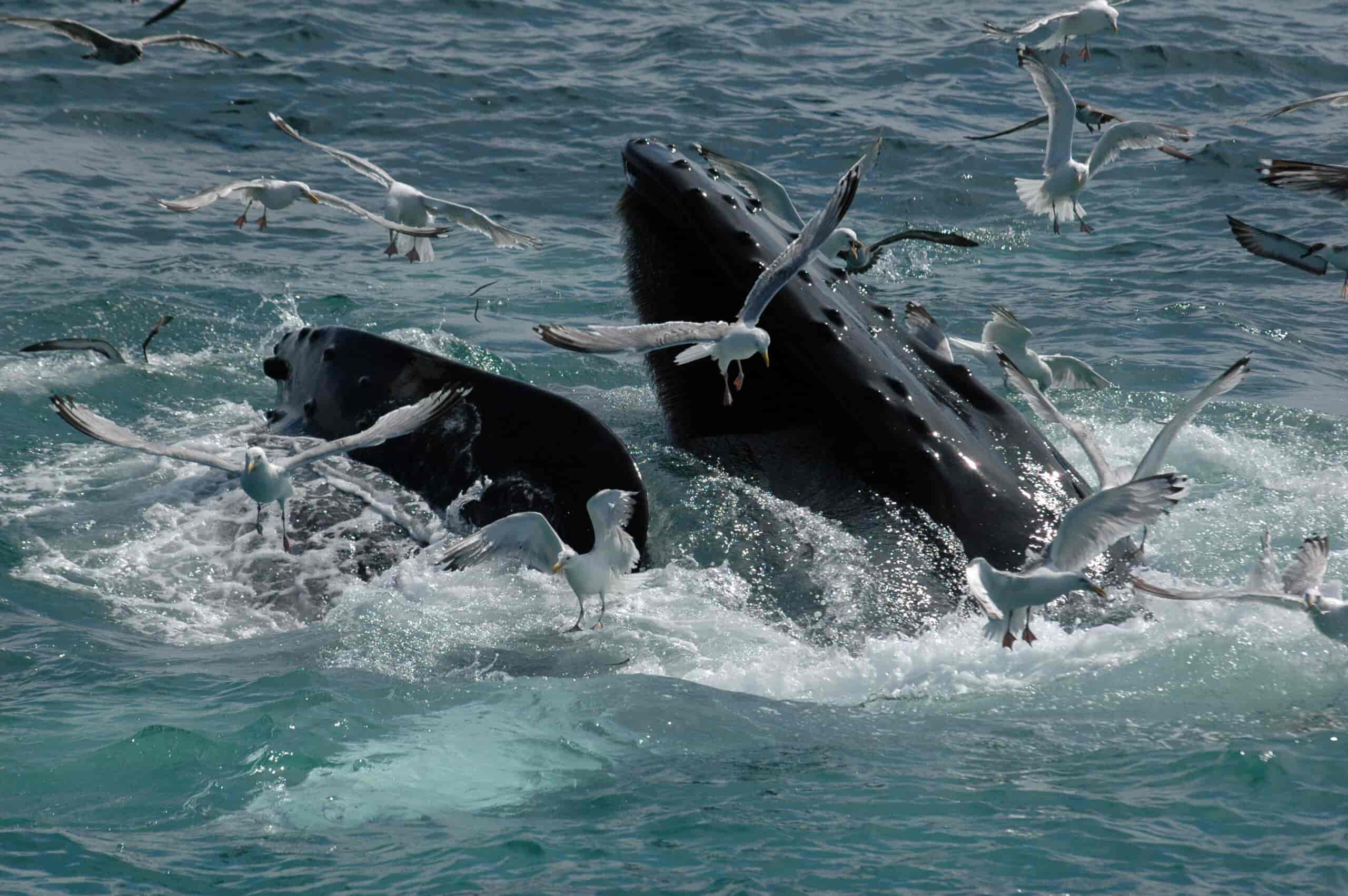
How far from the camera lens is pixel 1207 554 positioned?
811 cm

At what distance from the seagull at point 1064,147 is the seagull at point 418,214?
3.81 metres

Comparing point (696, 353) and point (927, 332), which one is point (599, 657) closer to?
point (696, 353)

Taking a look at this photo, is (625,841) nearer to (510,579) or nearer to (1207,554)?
(510,579)

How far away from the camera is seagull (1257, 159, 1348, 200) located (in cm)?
693

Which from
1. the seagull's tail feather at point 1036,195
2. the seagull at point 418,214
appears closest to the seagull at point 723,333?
the seagull at point 418,214

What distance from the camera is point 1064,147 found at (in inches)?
466

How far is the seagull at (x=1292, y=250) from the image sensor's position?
856 centimetres

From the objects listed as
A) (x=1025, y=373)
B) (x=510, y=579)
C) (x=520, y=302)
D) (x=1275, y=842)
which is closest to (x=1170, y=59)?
(x=520, y=302)

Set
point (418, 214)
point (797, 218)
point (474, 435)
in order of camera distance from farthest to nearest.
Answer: point (418, 214) → point (797, 218) → point (474, 435)

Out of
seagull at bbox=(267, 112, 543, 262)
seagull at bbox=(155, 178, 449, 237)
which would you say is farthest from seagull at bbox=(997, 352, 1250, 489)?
seagull at bbox=(155, 178, 449, 237)

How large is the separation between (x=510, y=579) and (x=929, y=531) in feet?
7.18

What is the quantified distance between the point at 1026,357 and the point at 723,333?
4494mm

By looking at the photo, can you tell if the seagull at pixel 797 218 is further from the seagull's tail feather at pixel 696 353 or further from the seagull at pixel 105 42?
the seagull at pixel 105 42

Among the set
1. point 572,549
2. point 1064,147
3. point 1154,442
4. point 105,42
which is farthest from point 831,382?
point 105,42
